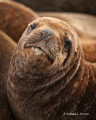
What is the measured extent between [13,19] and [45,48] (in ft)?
4.98

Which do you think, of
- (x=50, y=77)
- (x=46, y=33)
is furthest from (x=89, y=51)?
(x=46, y=33)

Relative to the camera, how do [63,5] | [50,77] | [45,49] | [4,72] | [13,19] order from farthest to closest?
[63,5], [13,19], [4,72], [50,77], [45,49]

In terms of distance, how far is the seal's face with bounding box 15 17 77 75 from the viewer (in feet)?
6.13

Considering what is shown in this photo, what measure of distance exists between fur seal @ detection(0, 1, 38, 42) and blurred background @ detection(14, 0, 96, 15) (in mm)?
2118

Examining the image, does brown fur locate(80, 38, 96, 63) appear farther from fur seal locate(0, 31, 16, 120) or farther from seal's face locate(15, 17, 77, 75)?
seal's face locate(15, 17, 77, 75)

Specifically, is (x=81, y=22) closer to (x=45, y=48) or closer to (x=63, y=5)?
(x=63, y=5)

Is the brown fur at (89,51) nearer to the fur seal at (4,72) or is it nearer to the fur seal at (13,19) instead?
the fur seal at (13,19)

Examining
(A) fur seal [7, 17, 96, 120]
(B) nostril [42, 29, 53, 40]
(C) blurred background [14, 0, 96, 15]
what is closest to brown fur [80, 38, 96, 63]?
(A) fur seal [7, 17, 96, 120]

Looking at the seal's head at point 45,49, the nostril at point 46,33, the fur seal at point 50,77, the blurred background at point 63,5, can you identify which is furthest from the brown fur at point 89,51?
the blurred background at point 63,5

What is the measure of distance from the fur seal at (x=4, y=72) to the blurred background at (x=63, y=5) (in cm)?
282

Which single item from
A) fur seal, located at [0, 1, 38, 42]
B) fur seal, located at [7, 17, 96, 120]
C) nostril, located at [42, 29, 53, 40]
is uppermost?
fur seal, located at [0, 1, 38, 42]

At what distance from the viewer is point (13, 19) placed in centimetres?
326

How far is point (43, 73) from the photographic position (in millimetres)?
1959

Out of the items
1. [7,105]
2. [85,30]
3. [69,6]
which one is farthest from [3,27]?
[69,6]
